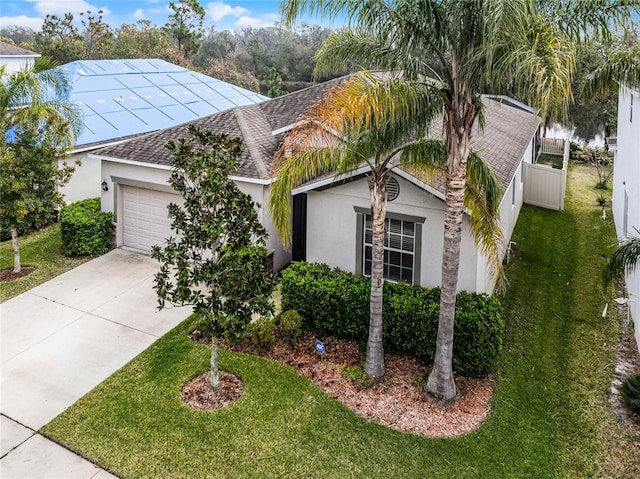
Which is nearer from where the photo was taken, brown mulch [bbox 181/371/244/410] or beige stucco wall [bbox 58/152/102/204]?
brown mulch [bbox 181/371/244/410]

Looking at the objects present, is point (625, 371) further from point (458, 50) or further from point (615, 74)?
point (458, 50)

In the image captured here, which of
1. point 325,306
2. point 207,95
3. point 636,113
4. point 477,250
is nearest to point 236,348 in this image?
point 325,306

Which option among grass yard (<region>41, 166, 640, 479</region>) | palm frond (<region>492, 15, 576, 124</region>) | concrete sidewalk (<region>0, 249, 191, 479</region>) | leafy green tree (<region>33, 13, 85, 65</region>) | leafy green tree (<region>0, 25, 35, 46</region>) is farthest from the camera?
leafy green tree (<region>0, 25, 35, 46</region>)

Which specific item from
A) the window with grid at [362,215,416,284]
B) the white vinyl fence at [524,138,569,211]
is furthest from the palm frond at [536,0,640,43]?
the white vinyl fence at [524,138,569,211]

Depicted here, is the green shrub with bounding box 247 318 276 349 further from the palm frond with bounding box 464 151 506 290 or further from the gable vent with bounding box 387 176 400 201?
the palm frond with bounding box 464 151 506 290

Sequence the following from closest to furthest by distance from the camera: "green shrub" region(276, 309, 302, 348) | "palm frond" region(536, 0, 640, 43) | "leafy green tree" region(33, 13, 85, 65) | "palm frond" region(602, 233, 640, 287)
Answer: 1. "palm frond" region(536, 0, 640, 43)
2. "palm frond" region(602, 233, 640, 287)
3. "green shrub" region(276, 309, 302, 348)
4. "leafy green tree" region(33, 13, 85, 65)

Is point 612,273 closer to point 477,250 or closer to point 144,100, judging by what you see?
point 477,250

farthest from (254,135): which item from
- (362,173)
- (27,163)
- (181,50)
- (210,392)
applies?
(181,50)

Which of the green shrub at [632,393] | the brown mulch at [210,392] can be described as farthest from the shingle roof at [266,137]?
the brown mulch at [210,392]
